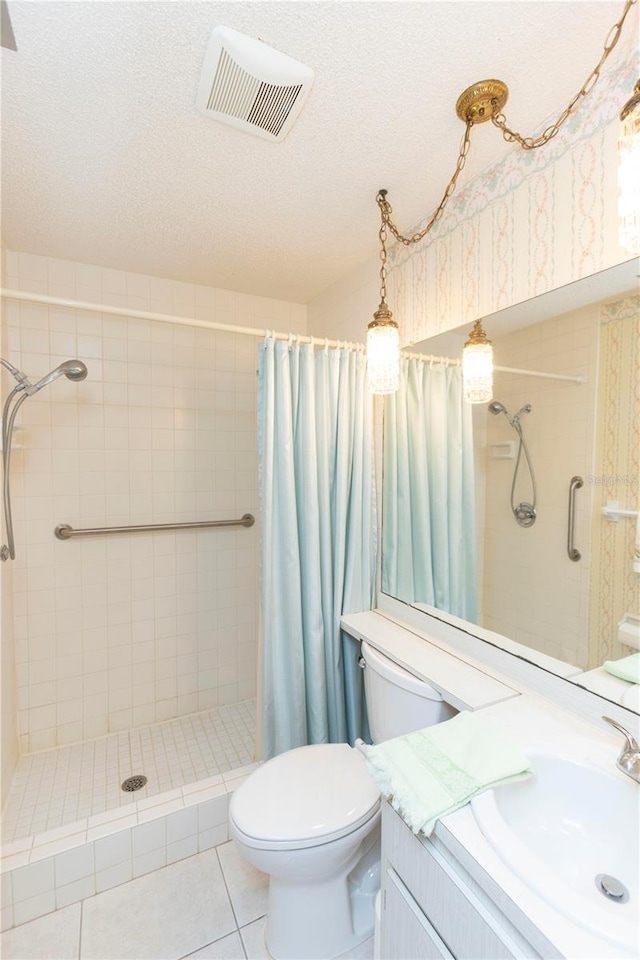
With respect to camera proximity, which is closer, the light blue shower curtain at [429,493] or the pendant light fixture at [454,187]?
the pendant light fixture at [454,187]

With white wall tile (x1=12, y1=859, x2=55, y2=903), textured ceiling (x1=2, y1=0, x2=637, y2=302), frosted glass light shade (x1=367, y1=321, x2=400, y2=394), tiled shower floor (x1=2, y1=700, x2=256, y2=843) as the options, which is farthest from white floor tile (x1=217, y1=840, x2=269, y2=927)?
textured ceiling (x1=2, y1=0, x2=637, y2=302)

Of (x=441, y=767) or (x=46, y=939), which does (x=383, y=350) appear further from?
(x=46, y=939)

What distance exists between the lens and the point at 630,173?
2.25 feet

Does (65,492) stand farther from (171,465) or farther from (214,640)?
(214,640)

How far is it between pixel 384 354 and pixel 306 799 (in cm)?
133

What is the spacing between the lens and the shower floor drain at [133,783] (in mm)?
1755

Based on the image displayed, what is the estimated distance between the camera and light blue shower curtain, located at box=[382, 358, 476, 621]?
1484 millimetres

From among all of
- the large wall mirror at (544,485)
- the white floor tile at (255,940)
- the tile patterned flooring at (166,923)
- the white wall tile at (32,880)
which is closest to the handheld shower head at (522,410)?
the large wall mirror at (544,485)

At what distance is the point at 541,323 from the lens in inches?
46.7

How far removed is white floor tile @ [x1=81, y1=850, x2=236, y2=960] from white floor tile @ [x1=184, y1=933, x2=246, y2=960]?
0.02m

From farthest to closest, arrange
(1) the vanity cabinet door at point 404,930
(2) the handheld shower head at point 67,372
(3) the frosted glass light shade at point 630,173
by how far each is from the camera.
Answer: (2) the handheld shower head at point 67,372, (1) the vanity cabinet door at point 404,930, (3) the frosted glass light shade at point 630,173

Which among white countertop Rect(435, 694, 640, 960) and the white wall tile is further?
the white wall tile

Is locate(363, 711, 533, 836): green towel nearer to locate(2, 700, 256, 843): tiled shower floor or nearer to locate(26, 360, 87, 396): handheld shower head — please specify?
locate(2, 700, 256, 843): tiled shower floor

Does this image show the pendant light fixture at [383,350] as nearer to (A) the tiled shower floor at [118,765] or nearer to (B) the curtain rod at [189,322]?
(B) the curtain rod at [189,322]
